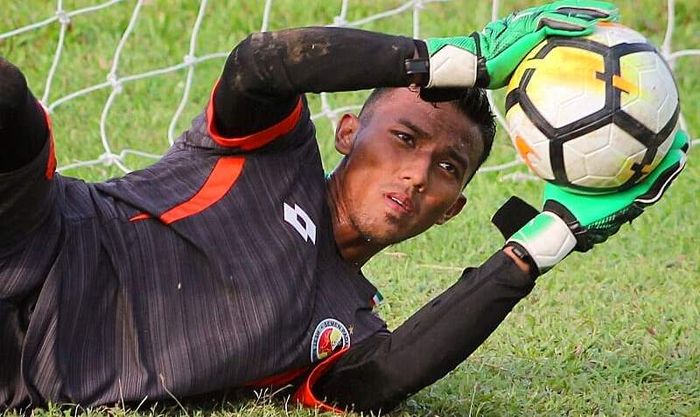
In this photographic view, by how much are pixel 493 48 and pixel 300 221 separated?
23.5 inches

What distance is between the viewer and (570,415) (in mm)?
3213

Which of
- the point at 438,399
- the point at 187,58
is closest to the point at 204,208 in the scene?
the point at 438,399

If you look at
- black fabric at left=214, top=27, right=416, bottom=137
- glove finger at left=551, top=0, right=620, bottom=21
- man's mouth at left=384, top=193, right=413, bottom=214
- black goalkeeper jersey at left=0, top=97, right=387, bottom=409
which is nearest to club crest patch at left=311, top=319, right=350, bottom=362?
black goalkeeper jersey at left=0, top=97, right=387, bottom=409

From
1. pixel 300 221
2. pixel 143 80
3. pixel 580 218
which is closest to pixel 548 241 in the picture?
pixel 580 218

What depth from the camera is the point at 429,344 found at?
288 cm

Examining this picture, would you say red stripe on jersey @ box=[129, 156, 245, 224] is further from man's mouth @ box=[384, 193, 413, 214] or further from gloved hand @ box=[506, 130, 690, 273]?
gloved hand @ box=[506, 130, 690, 273]

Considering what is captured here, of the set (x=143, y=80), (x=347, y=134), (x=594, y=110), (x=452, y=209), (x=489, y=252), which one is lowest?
(x=489, y=252)

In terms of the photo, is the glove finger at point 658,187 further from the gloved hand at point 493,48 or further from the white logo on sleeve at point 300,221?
the white logo on sleeve at point 300,221

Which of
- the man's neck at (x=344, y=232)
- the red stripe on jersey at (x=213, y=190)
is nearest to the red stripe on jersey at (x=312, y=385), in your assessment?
the man's neck at (x=344, y=232)

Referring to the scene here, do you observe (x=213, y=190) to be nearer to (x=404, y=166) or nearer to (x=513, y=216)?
(x=404, y=166)

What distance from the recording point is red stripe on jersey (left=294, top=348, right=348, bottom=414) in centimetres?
301

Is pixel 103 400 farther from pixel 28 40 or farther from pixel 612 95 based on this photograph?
pixel 28 40

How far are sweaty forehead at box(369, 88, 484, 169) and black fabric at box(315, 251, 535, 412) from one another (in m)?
0.35

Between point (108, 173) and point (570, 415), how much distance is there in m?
2.70
